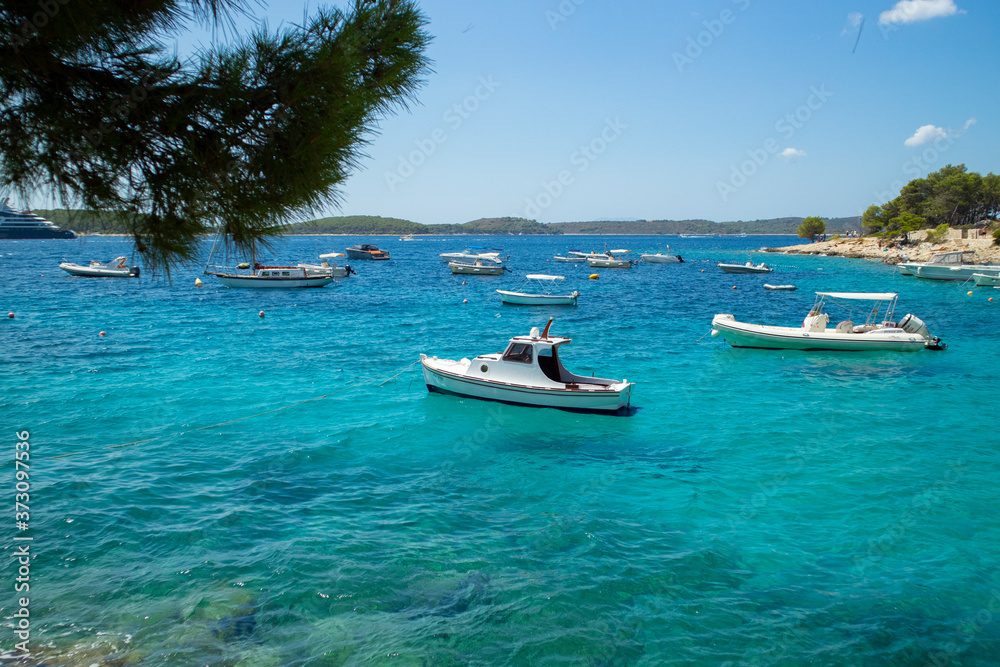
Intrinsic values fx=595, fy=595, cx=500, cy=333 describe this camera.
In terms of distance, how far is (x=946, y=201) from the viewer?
103 m

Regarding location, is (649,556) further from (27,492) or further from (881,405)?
(881,405)

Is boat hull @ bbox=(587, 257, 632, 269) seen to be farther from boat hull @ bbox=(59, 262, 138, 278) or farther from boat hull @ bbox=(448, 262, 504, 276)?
boat hull @ bbox=(59, 262, 138, 278)

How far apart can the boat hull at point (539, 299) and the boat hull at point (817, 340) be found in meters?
16.5

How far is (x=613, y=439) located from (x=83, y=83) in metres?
14.5

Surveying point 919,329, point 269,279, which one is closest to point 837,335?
point 919,329

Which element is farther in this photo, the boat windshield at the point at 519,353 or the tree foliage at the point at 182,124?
the boat windshield at the point at 519,353

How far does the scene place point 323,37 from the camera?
5398 mm

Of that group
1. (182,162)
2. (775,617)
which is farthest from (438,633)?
(182,162)

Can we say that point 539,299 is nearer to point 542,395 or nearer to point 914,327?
point 914,327

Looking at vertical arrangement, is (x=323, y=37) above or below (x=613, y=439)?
above

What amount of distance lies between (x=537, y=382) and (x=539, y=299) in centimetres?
2605

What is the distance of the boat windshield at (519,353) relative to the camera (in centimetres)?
1869

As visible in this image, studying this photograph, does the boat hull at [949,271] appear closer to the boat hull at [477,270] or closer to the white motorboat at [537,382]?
the boat hull at [477,270]

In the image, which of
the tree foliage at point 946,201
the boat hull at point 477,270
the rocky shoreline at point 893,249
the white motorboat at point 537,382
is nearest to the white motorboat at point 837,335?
the white motorboat at point 537,382
